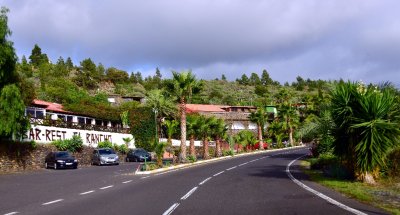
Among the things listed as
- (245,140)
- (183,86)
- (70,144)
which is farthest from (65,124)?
(245,140)

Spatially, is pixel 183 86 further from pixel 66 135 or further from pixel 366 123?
pixel 366 123

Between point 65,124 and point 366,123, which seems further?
point 65,124

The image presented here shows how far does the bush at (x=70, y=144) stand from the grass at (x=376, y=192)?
108 feet

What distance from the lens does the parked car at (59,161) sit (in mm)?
39875

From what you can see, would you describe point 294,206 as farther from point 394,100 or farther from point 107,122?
point 107,122

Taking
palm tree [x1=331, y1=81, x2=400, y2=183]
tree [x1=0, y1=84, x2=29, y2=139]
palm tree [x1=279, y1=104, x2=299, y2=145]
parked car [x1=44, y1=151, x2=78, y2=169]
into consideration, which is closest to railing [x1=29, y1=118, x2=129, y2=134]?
parked car [x1=44, y1=151, x2=78, y2=169]

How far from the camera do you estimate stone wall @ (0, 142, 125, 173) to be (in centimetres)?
3703

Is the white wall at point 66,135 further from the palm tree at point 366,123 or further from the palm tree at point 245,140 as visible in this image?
the palm tree at point 366,123

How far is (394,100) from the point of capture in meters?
19.3

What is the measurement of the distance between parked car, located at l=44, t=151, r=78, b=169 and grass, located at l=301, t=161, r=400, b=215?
86.3 feet

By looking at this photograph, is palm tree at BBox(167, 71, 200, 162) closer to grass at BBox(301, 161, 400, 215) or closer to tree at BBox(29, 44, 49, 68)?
grass at BBox(301, 161, 400, 215)

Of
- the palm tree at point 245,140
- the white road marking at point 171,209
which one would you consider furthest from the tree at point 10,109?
the palm tree at point 245,140

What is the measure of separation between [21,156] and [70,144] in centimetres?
848

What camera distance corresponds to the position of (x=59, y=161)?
39.8 m
